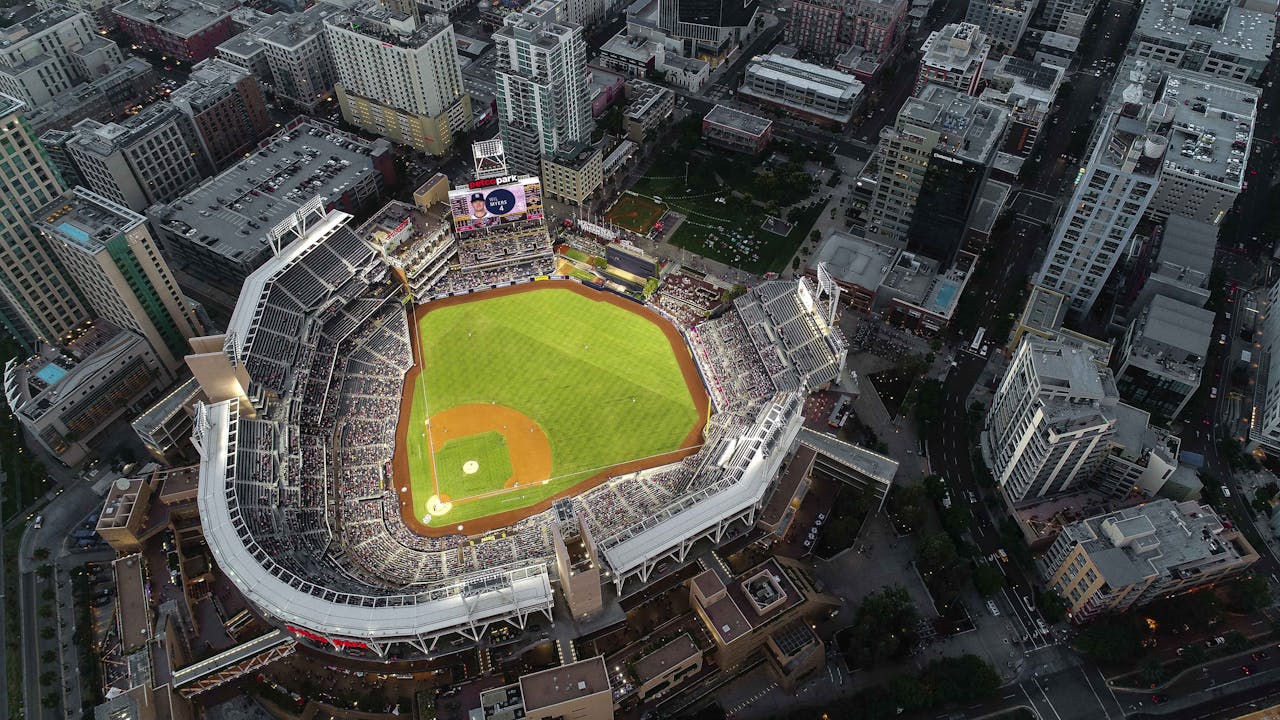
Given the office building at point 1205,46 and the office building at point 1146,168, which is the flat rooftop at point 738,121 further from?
the office building at point 1205,46

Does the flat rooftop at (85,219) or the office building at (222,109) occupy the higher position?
the flat rooftop at (85,219)

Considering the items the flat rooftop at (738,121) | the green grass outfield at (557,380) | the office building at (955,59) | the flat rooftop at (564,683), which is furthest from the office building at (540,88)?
the flat rooftop at (564,683)

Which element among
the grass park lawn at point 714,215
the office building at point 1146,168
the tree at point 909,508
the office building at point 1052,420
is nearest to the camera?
the office building at point 1052,420

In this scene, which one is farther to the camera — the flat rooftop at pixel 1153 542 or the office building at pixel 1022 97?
the office building at pixel 1022 97

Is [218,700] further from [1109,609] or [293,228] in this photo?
[1109,609]

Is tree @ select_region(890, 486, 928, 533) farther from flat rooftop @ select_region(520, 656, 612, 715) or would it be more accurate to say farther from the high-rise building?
the high-rise building

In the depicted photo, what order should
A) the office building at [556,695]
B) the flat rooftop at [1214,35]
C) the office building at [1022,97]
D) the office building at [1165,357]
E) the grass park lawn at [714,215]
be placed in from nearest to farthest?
the office building at [556,695], the office building at [1165,357], the grass park lawn at [714,215], the office building at [1022,97], the flat rooftop at [1214,35]

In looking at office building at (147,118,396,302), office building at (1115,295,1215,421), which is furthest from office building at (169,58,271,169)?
office building at (1115,295,1215,421)
